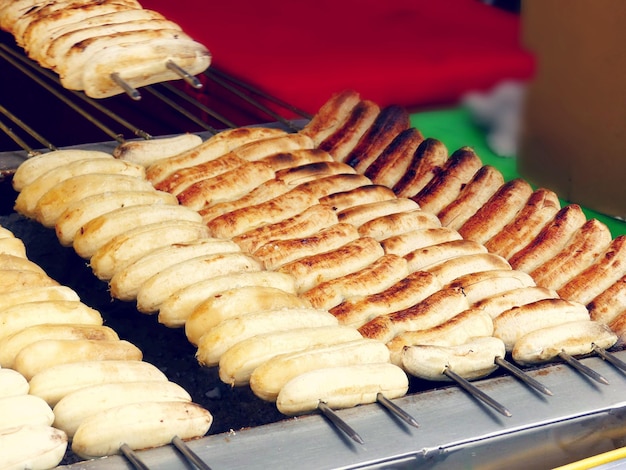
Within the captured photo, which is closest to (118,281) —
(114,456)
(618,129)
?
(114,456)

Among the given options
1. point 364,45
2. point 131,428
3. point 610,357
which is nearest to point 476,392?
point 610,357

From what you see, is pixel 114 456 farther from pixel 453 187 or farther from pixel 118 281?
pixel 453 187

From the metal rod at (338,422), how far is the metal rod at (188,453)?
0.48m

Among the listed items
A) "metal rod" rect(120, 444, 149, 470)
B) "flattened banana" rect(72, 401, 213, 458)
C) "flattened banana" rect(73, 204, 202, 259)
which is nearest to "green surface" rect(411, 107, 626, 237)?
"flattened banana" rect(73, 204, 202, 259)

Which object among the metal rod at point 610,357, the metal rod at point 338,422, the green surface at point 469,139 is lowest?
the metal rod at point 338,422

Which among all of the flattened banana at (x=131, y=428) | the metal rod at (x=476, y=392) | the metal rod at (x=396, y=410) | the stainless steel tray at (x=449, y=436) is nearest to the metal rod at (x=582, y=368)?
the stainless steel tray at (x=449, y=436)

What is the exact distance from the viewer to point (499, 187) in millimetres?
4871

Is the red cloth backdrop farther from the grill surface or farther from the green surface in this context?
the grill surface

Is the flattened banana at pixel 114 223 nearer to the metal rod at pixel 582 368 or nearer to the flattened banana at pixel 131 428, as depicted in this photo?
the flattened banana at pixel 131 428

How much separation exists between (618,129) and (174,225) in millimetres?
2686

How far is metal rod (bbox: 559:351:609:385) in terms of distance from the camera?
3.52m

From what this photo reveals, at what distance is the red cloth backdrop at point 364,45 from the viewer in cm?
669

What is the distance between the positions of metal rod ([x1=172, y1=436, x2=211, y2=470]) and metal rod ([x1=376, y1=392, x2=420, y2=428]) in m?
0.70

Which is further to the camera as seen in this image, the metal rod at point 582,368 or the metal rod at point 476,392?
the metal rod at point 582,368
